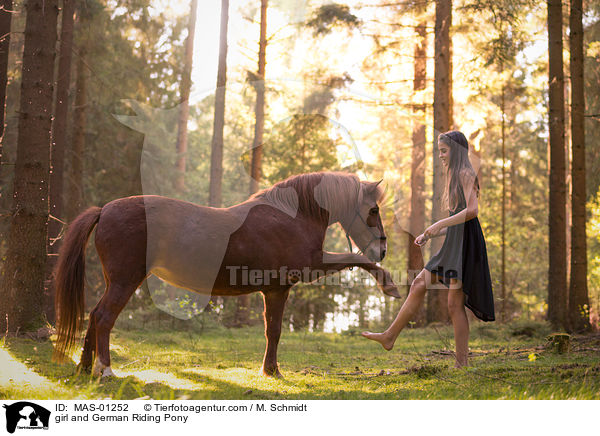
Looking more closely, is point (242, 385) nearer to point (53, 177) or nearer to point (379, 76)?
point (53, 177)

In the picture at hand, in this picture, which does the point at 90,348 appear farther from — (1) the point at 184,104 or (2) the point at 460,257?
(1) the point at 184,104

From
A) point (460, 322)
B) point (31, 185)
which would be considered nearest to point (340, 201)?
point (460, 322)

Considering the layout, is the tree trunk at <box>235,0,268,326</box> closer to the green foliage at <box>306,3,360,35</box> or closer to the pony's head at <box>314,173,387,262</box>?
the green foliage at <box>306,3,360,35</box>

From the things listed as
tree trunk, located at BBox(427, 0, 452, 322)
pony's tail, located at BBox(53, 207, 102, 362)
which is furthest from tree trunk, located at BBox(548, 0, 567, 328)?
pony's tail, located at BBox(53, 207, 102, 362)

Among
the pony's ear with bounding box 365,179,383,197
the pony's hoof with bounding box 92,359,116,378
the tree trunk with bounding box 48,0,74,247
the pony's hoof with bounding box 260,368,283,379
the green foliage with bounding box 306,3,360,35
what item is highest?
the green foliage with bounding box 306,3,360,35

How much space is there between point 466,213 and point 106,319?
357cm

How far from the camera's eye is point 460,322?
15.8ft

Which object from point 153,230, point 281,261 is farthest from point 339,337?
point 153,230

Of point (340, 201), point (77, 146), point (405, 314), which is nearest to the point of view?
point (405, 314)

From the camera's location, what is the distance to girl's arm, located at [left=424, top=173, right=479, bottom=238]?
472 cm

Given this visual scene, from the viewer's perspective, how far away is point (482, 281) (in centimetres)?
480

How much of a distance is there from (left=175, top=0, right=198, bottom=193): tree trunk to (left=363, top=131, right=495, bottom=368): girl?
603 inches

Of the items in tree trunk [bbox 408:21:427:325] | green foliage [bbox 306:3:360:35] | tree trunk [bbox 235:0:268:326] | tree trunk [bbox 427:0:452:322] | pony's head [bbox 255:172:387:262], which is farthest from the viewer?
tree trunk [bbox 235:0:268:326]

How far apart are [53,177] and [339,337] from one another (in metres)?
7.28
